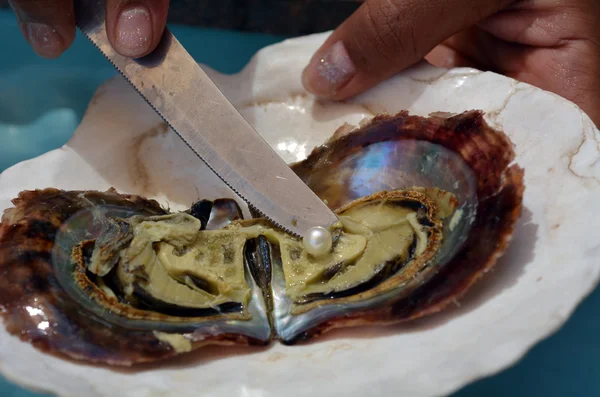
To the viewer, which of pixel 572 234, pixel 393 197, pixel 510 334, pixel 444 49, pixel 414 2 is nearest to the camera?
pixel 510 334

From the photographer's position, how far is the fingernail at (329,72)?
1.24m

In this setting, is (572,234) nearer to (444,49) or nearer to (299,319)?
(299,319)

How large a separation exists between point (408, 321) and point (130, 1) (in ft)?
2.60

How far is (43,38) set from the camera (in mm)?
1177

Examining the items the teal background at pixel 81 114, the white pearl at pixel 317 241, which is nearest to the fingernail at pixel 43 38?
the teal background at pixel 81 114

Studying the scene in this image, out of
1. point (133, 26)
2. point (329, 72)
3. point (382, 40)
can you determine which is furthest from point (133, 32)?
point (382, 40)

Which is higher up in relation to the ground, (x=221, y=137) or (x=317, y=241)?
(x=221, y=137)

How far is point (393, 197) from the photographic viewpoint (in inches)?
37.8

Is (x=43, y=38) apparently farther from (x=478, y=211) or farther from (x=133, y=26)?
(x=478, y=211)

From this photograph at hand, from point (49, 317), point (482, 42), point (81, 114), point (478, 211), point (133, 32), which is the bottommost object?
point (482, 42)

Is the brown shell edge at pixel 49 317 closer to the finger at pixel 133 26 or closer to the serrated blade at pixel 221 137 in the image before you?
the serrated blade at pixel 221 137

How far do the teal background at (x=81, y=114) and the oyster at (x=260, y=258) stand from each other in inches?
15.5

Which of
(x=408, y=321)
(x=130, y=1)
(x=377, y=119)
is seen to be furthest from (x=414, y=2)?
(x=408, y=321)

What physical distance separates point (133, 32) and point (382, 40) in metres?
0.56
